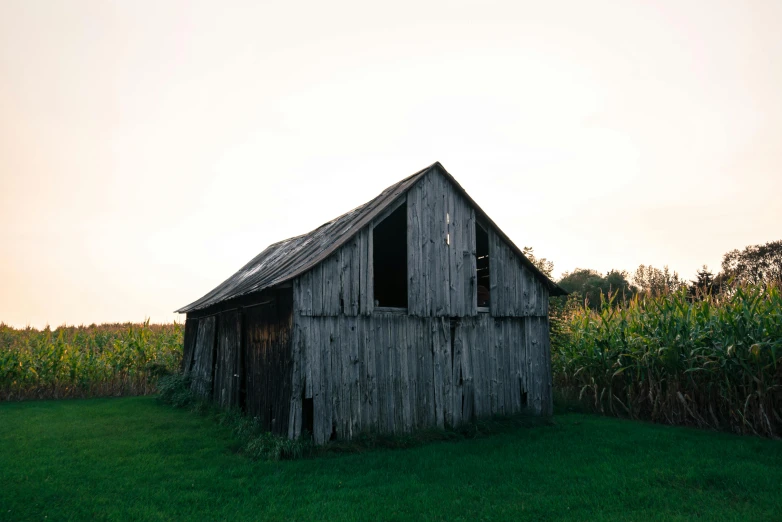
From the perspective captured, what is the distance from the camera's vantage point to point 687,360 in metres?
13.0

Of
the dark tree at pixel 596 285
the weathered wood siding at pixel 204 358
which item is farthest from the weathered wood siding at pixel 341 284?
the dark tree at pixel 596 285

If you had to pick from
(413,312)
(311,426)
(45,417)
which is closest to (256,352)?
Answer: (311,426)

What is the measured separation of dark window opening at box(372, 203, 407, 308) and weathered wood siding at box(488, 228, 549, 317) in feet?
11.5

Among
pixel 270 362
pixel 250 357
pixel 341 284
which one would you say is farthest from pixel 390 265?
pixel 270 362

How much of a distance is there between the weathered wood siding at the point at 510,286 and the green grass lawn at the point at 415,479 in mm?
3338

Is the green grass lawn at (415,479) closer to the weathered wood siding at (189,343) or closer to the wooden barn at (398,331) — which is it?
the wooden barn at (398,331)

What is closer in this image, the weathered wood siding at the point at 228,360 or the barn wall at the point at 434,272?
the barn wall at the point at 434,272

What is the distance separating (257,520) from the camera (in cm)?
741

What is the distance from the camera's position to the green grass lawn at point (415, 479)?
7.84 meters

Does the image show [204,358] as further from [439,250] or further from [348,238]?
[439,250]

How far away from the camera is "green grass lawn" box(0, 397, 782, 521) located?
Result: 7.84 metres

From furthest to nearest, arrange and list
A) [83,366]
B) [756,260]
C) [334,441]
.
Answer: [756,260] < [83,366] < [334,441]

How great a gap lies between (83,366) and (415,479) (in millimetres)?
18304

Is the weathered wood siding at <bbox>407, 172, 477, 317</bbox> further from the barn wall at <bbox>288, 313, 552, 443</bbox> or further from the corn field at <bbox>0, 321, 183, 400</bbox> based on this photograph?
the corn field at <bbox>0, 321, 183, 400</bbox>
